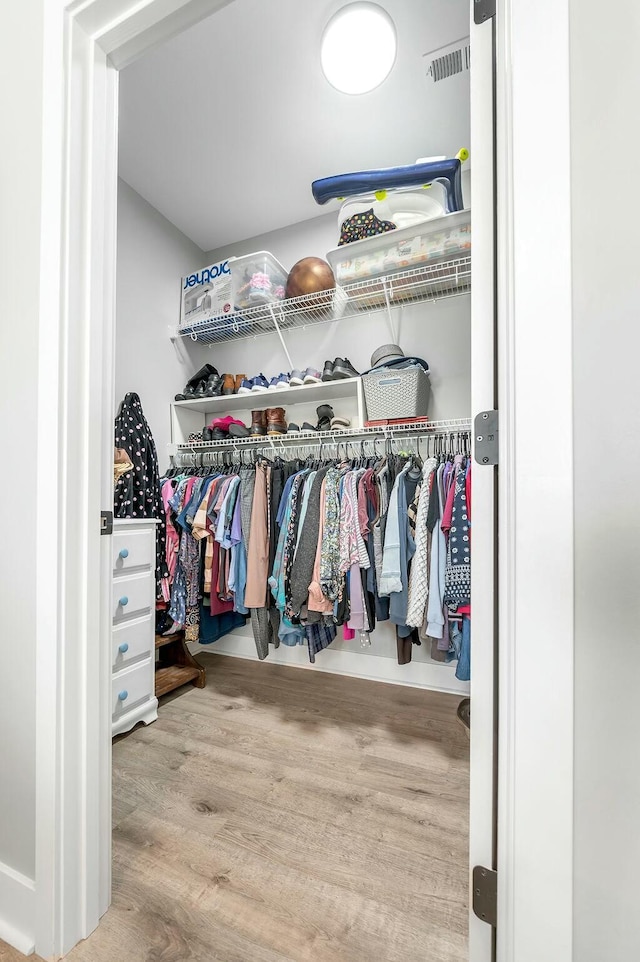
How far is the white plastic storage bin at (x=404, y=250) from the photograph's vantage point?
6.44ft

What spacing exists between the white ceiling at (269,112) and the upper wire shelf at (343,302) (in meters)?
0.70

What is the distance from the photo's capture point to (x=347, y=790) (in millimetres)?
1452

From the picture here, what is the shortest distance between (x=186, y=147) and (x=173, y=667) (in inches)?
110

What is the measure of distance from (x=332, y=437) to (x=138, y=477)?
3.56ft

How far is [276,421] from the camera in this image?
8.46ft

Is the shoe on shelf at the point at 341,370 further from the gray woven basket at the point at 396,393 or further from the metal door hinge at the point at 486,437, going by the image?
the metal door hinge at the point at 486,437

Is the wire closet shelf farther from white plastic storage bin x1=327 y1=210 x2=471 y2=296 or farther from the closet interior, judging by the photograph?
white plastic storage bin x1=327 y1=210 x2=471 y2=296

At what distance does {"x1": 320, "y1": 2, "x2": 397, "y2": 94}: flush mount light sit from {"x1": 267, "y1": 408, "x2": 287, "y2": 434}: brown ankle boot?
1.51 metres
